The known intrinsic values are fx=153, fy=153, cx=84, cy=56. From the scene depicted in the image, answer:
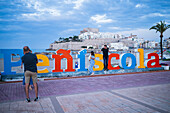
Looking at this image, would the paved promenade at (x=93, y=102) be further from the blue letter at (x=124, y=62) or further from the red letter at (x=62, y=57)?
the blue letter at (x=124, y=62)

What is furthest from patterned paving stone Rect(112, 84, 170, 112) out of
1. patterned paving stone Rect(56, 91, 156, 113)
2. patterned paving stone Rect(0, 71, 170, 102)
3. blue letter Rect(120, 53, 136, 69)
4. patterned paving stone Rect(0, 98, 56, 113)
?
blue letter Rect(120, 53, 136, 69)

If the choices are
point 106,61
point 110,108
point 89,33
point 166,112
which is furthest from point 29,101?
point 89,33

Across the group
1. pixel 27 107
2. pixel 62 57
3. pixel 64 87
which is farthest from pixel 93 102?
pixel 62 57

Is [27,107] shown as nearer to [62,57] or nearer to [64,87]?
[64,87]

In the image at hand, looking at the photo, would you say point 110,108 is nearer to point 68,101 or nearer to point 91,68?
point 68,101

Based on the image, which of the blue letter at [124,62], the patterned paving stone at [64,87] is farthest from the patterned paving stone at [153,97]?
the blue letter at [124,62]

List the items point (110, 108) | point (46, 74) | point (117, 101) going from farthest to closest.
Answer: point (46, 74)
point (117, 101)
point (110, 108)

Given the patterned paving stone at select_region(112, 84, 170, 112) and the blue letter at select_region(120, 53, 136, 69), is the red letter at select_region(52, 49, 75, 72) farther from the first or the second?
the patterned paving stone at select_region(112, 84, 170, 112)

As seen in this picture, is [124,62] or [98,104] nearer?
[98,104]

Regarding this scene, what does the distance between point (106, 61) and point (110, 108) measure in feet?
23.9

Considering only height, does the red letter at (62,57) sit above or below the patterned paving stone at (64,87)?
above

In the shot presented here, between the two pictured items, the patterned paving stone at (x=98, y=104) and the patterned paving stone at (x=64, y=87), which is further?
the patterned paving stone at (x=64, y=87)

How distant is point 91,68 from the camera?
11.3 m

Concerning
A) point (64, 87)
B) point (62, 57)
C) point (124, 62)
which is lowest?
point (64, 87)
